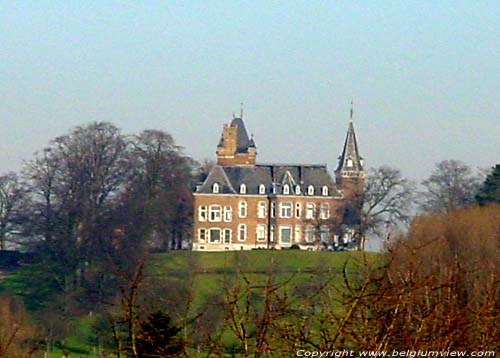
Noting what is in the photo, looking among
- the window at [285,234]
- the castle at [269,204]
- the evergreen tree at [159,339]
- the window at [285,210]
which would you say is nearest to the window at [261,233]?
the castle at [269,204]

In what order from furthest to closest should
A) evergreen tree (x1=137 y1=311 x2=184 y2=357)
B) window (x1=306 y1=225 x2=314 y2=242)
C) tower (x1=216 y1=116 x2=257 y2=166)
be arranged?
tower (x1=216 y1=116 x2=257 y2=166) → window (x1=306 y1=225 x2=314 y2=242) → evergreen tree (x1=137 y1=311 x2=184 y2=357)

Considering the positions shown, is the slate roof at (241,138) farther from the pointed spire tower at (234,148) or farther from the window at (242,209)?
the window at (242,209)

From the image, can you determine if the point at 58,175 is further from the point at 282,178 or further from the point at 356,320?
the point at 356,320

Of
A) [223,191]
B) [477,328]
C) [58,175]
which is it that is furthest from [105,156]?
[477,328]

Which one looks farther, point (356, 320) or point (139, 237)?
point (139, 237)

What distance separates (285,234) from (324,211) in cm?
281

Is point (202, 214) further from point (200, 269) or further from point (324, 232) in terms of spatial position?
point (200, 269)

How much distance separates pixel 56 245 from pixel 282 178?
23546 mm

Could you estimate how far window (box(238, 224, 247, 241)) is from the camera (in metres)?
74.6

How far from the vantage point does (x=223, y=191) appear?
245 feet

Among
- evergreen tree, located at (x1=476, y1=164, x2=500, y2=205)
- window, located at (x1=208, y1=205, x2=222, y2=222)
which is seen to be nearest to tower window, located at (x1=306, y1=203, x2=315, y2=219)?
window, located at (x1=208, y1=205, x2=222, y2=222)

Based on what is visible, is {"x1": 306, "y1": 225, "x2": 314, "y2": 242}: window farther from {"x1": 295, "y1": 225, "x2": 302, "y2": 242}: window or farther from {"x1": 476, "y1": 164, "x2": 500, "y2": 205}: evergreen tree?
{"x1": 476, "y1": 164, "x2": 500, "y2": 205}: evergreen tree

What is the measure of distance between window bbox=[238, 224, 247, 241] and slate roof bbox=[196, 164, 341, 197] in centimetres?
216

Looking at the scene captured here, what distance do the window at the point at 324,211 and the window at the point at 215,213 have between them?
20.5ft
